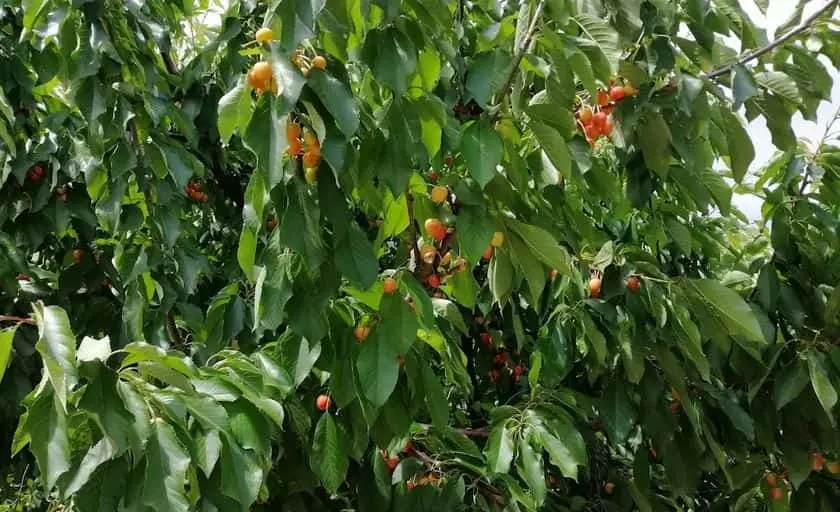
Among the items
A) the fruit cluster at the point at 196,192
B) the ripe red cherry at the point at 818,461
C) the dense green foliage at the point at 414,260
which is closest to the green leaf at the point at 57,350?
the dense green foliage at the point at 414,260

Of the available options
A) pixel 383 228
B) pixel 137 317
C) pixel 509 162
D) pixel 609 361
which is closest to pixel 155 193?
pixel 137 317

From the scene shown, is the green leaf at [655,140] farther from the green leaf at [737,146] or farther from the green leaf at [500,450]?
the green leaf at [500,450]

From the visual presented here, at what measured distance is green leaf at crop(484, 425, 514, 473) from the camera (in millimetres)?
1320

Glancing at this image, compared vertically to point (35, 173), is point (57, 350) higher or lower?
higher

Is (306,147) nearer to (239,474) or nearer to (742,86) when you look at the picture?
(239,474)

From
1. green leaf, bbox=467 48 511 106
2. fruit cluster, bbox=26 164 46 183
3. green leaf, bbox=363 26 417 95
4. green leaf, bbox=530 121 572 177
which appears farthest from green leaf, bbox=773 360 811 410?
fruit cluster, bbox=26 164 46 183

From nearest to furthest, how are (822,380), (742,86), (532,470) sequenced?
(742,86), (532,470), (822,380)

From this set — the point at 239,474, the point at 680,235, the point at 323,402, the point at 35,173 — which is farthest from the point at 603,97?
the point at 35,173

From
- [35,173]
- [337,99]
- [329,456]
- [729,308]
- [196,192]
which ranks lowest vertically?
[196,192]

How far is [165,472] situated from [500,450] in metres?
0.69

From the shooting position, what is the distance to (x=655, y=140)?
1274 millimetres

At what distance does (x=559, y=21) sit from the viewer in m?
1.02

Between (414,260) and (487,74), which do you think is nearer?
(487,74)

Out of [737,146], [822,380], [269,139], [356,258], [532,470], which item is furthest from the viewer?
[822,380]
